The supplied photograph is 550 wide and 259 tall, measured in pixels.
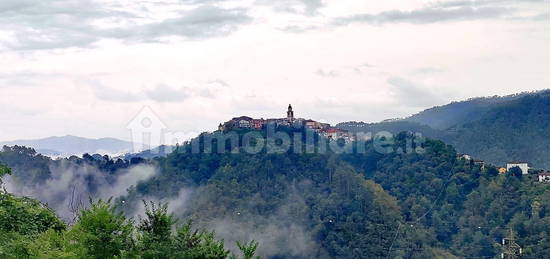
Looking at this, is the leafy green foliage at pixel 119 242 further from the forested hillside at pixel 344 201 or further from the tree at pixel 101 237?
the forested hillside at pixel 344 201

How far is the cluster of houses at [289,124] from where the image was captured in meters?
100

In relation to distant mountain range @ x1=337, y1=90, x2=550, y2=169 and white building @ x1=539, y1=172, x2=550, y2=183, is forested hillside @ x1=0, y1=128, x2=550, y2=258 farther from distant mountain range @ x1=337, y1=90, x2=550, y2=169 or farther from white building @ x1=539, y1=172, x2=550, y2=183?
distant mountain range @ x1=337, y1=90, x2=550, y2=169

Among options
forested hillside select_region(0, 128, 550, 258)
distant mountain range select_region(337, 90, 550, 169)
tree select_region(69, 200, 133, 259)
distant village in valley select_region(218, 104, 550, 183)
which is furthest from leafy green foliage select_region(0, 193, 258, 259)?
distant mountain range select_region(337, 90, 550, 169)

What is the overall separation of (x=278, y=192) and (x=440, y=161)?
18041 millimetres

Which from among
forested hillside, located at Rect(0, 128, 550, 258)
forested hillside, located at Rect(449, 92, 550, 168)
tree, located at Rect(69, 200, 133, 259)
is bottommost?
forested hillside, located at Rect(0, 128, 550, 258)

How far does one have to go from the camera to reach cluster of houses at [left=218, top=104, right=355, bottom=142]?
100225 mm

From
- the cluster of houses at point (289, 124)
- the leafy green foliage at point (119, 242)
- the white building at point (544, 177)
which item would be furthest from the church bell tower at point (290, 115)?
the leafy green foliage at point (119, 242)

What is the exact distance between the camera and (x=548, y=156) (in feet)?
424

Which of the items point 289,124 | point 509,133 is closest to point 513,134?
point 509,133

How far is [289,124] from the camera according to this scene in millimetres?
104250

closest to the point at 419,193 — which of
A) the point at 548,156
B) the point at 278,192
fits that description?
the point at 278,192

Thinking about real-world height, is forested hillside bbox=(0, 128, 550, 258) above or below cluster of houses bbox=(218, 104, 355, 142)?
below

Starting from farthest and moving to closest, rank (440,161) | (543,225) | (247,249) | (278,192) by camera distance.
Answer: (440,161) < (278,192) < (543,225) < (247,249)

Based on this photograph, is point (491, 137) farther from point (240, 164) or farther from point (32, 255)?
point (32, 255)
